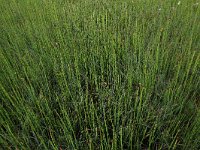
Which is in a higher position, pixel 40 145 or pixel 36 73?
pixel 36 73

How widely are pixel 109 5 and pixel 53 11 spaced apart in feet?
2.27

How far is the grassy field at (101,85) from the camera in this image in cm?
121

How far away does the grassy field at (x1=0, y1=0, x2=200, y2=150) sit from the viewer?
1.21 metres

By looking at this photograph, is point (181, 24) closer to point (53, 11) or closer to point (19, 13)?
point (53, 11)

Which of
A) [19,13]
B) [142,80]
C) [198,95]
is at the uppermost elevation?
[19,13]

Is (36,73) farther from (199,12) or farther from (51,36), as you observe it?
(199,12)

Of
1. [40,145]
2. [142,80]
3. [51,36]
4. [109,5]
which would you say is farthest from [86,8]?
[40,145]

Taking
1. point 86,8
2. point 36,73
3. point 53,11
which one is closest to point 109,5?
point 86,8

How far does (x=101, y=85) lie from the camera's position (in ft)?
4.66

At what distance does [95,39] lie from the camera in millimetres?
1857

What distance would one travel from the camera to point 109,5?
2.57 meters

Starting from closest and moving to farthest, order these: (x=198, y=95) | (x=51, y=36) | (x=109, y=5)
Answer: (x=198, y=95) < (x=51, y=36) < (x=109, y=5)

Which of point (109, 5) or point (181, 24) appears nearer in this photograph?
point (181, 24)

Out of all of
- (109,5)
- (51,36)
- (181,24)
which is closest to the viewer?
(51,36)
